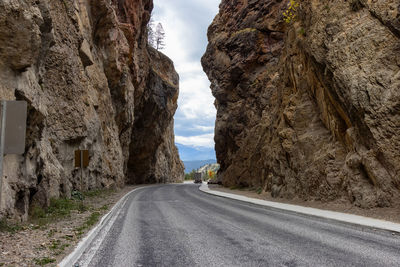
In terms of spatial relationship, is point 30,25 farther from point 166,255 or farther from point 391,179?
point 391,179

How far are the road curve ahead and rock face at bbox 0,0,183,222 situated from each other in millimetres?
3959

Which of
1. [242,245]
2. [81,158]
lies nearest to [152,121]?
[81,158]

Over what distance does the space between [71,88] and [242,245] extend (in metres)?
17.5

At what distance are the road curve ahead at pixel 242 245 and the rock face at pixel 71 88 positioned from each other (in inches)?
156

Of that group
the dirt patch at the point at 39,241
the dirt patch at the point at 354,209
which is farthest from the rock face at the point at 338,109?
the dirt patch at the point at 39,241

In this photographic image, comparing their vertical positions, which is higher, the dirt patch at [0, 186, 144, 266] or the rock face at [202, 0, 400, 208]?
the rock face at [202, 0, 400, 208]

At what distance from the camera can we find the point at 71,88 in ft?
66.3

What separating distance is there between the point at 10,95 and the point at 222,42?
126 ft

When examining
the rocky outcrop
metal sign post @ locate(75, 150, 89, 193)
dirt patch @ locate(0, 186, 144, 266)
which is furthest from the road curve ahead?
the rocky outcrop

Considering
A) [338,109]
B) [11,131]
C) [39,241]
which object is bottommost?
[39,241]

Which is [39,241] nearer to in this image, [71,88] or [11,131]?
[11,131]

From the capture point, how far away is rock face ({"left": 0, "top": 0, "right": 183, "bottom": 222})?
9242 mm

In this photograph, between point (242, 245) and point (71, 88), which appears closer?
point (242, 245)

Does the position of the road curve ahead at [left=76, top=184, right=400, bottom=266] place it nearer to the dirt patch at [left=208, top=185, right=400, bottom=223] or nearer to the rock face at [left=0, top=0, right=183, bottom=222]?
the dirt patch at [left=208, top=185, right=400, bottom=223]
